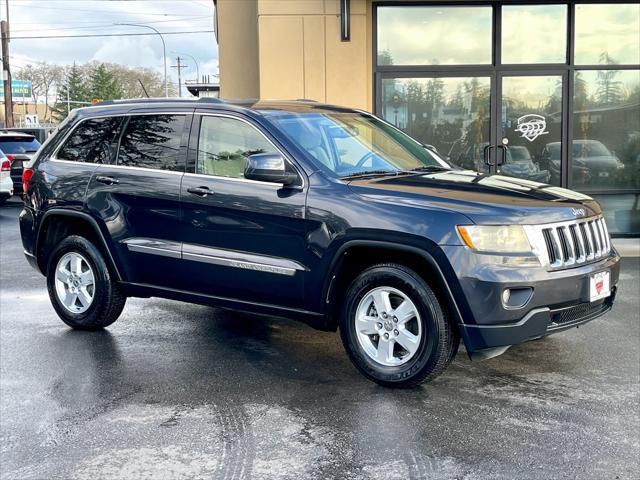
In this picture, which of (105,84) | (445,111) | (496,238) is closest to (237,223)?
(496,238)

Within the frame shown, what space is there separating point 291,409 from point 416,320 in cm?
95

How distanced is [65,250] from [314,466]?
11.6 ft

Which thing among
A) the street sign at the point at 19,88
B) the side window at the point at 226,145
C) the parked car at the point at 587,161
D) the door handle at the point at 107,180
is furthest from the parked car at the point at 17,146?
the street sign at the point at 19,88

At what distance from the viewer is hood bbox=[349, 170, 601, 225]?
15.8 ft

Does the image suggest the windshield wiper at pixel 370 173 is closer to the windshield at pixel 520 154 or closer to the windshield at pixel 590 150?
the windshield at pixel 520 154

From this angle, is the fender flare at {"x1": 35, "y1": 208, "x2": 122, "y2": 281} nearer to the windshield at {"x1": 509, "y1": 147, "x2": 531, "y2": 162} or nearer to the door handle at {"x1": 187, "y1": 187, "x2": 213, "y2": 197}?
the door handle at {"x1": 187, "y1": 187, "x2": 213, "y2": 197}

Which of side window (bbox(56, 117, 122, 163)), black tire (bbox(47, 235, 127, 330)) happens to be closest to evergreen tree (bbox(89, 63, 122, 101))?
side window (bbox(56, 117, 122, 163))

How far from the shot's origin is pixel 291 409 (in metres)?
4.82

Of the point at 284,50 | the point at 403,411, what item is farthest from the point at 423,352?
the point at 284,50

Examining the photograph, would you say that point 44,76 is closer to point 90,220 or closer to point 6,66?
point 6,66

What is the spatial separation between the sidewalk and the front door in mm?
6729

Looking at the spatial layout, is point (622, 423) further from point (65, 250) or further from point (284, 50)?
point (284, 50)

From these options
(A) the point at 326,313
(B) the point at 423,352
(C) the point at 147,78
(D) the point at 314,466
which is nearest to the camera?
(D) the point at 314,466

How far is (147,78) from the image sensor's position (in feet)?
336
